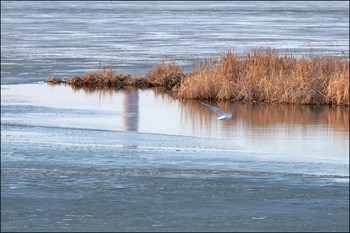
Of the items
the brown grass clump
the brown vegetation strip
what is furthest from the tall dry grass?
the brown grass clump

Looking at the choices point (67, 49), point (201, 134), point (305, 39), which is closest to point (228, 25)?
point (305, 39)

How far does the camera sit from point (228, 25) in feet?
163

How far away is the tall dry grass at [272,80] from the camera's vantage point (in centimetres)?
1789

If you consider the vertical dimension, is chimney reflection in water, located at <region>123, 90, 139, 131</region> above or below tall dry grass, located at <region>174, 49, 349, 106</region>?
below

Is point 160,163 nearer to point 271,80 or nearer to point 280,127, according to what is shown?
point 280,127

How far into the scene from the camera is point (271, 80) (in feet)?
60.3

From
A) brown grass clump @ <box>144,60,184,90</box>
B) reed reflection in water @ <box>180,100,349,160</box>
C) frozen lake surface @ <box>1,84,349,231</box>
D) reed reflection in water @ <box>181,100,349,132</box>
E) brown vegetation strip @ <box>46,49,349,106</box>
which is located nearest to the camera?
frozen lake surface @ <box>1,84,349,231</box>

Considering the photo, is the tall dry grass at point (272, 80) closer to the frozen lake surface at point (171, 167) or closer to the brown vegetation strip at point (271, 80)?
the brown vegetation strip at point (271, 80)

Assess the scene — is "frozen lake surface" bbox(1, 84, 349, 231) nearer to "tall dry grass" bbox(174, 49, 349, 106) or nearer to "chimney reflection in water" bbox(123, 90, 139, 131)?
"chimney reflection in water" bbox(123, 90, 139, 131)

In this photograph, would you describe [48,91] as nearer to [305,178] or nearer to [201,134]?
[201,134]

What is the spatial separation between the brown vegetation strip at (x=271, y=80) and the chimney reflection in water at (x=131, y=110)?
3.24ft

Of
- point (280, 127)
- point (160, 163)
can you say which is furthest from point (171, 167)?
point (280, 127)

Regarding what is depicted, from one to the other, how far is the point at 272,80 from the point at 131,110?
10.5ft

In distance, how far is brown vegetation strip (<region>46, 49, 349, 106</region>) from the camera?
17891 millimetres
